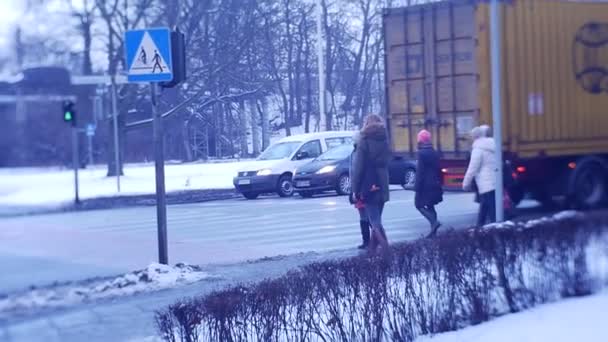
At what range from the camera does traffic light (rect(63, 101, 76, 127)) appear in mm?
6282

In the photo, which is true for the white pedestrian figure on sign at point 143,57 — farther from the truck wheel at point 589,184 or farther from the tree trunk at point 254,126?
the tree trunk at point 254,126

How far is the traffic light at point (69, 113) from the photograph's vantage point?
628 centimetres

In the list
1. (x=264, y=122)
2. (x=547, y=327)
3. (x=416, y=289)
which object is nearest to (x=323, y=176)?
(x=264, y=122)

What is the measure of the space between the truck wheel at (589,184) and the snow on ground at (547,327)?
9.16 metres

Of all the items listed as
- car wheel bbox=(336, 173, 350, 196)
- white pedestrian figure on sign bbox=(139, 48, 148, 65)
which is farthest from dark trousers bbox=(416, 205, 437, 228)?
car wheel bbox=(336, 173, 350, 196)

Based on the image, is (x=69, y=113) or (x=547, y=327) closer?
(x=69, y=113)

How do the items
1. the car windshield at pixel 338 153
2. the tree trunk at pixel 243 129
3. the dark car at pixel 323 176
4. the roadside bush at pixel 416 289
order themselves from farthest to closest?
the tree trunk at pixel 243 129, the car windshield at pixel 338 153, the dark car at pixel 323 176, the roadside bush at pixel 416 289

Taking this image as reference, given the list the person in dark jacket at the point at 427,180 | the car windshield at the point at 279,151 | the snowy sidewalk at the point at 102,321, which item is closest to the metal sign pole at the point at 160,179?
the snowy sidewalk at the point at 102,321

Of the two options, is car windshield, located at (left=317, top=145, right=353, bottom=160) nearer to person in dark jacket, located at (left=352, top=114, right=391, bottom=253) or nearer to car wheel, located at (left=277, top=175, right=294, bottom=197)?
car wheel, located at (left=277, top=175, right=294, bottom=197)

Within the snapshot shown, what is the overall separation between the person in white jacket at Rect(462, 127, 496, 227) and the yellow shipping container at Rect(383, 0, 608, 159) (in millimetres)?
1618

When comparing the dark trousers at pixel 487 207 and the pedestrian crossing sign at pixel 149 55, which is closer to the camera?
the pedestrian crossing sign at pixel 149 55

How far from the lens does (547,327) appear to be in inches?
274

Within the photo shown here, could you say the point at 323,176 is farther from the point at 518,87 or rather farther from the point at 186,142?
the point at 518,87

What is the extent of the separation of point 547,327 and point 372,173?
18.1ft
